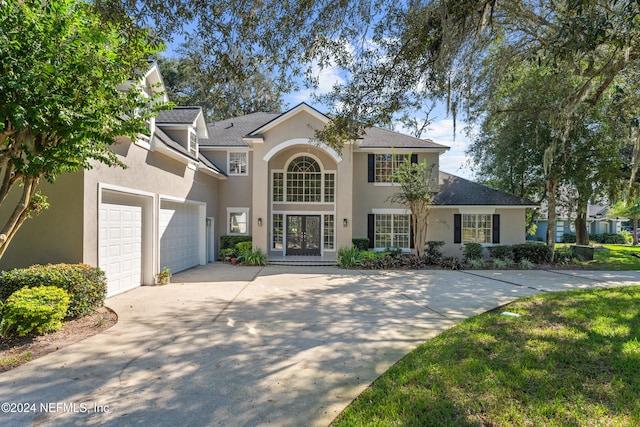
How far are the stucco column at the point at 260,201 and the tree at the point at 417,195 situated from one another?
226 inches

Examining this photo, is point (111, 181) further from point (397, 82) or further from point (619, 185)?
point (619, 185)

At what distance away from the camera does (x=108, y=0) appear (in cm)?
571

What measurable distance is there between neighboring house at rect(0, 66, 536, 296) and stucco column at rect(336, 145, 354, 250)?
44 mm

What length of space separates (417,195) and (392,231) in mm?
2915

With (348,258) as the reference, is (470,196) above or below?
above

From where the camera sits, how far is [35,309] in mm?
5109

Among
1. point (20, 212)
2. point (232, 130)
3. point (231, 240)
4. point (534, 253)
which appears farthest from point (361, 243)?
point (20, 212)

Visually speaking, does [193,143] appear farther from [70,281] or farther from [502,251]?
[502,251]

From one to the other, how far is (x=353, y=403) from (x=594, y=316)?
5567 mm

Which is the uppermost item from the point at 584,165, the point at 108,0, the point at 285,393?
the point at 108,0

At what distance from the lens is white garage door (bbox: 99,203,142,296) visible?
7.79 m

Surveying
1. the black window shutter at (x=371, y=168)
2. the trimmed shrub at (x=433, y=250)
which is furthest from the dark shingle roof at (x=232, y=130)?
the trimmed shrub at (x=433, y=250)

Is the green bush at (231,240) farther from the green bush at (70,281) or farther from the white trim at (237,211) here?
the green bush at (70,281)

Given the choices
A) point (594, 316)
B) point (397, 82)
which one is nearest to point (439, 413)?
point (594, 316)
